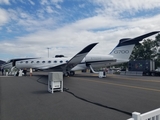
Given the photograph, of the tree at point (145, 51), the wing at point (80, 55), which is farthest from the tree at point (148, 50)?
the wing at point (80, 55)

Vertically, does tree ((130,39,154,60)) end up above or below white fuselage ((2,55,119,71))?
above

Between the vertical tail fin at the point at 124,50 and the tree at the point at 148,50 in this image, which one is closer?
the vertical tail fin at the point at 124,50

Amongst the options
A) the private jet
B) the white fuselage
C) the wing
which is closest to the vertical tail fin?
the private jet

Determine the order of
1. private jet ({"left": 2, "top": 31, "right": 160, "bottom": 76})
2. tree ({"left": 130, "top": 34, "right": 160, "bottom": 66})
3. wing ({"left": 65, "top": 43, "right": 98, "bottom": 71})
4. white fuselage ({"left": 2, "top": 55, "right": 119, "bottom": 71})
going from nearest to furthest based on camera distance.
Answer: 1. wing ({"left": 65, "top": 43, "right": 98, "bottom": 71})
2. private jet ({"left": 2, "top": 31, "right": 160, "bottom": 76})
3. white fuselage ({"left": 2, "top": 55, "right": 119, "bottom": 71})
4. tree ({"left": 130, "top": 34, "right": 160, "bottom": 66})

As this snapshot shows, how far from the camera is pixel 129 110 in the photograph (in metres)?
5.59

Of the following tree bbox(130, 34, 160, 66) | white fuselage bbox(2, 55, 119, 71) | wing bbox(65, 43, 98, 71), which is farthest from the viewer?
Answer: tree bbox(130, 34, 160, 66)

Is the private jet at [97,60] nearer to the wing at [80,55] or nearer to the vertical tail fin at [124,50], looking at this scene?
the vertical tail fin at [124,50]

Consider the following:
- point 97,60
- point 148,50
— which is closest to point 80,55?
point 97,60

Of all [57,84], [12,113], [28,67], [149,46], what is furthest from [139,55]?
[12,113]

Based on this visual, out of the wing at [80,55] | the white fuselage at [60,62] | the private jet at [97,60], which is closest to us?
the wing at [80,55]

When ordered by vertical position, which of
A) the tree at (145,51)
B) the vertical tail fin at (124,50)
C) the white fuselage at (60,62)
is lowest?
the white fuselage at (60,62)

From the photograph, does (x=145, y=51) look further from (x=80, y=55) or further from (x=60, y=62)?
(x=80, y=55)

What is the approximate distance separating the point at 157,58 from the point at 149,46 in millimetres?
6609

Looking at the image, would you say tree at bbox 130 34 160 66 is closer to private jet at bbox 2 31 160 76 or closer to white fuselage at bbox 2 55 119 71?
private jet at bbox 2 31 160 76
